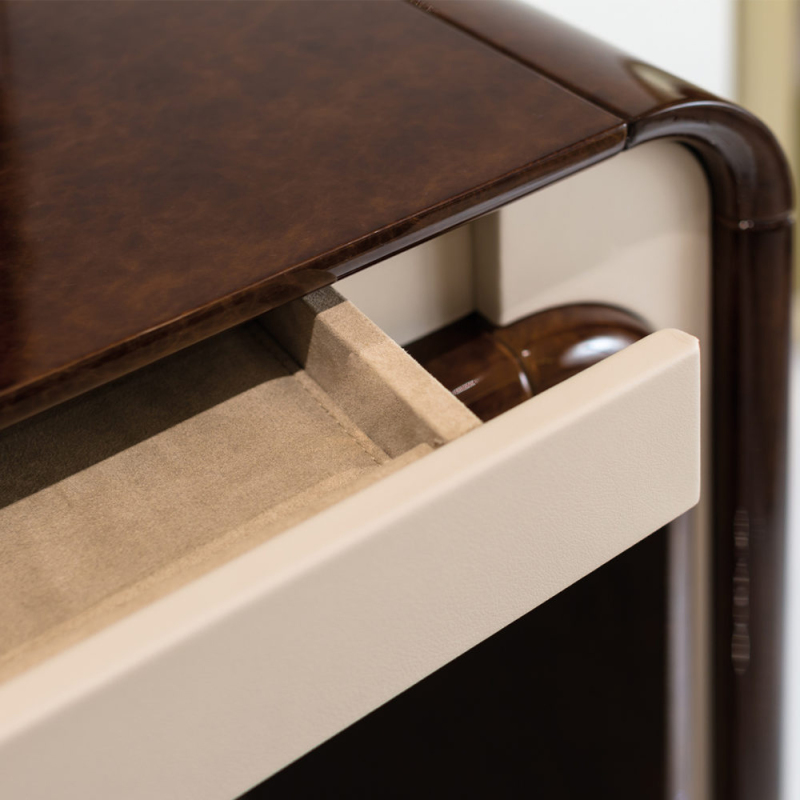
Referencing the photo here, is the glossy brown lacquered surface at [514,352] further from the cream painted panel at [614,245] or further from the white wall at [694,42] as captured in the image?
the white wall at [694,42]

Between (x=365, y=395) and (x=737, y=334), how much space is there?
32 cm

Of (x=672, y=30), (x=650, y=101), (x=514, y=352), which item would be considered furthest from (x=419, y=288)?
(x=672, y=30)

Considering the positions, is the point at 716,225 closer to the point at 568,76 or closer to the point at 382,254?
the point at 568,76

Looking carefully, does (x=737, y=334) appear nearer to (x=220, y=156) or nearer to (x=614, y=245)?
(x=614, y=245)

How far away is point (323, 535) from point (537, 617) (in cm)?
38

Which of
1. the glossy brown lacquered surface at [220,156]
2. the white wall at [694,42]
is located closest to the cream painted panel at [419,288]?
the glossy brown lacquered surface at [220,156]

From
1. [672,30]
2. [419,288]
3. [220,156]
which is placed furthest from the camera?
[672,30]

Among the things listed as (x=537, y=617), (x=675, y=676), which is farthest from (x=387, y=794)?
(x=675, y=676)

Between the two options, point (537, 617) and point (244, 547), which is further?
point (537, 617)

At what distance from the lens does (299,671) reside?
0.37 m

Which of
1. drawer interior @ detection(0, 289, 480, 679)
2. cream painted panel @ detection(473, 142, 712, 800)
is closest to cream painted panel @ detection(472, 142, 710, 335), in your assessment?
cream painted panel @ detection(473, 142, 712, 800)

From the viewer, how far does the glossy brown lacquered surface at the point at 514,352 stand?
2.04 ft

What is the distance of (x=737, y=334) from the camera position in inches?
26.1

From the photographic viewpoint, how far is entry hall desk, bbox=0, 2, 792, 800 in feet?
1.16
